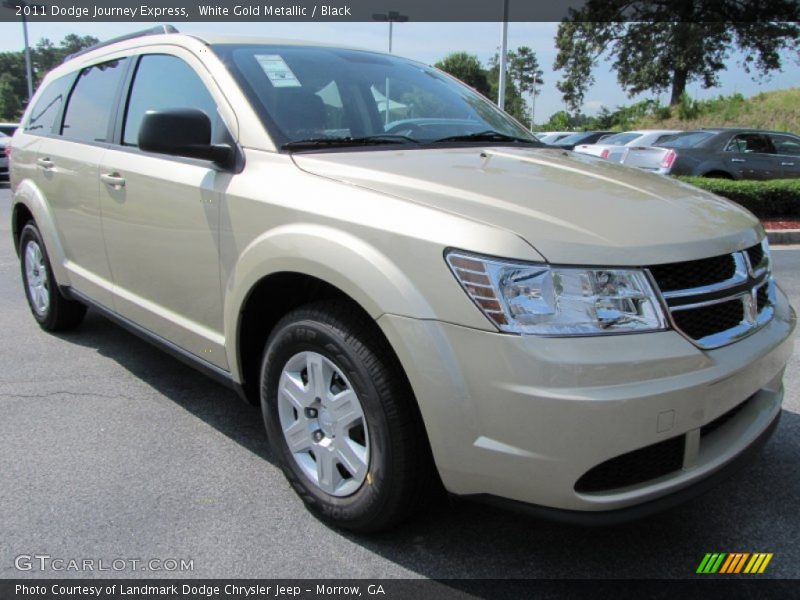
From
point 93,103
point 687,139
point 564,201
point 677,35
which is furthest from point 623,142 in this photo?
point 677,35

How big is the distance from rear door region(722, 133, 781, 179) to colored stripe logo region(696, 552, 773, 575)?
A: 1198 centimetres

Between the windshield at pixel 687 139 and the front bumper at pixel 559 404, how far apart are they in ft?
38.9

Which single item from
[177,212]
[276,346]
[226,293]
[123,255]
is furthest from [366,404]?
[123,255]

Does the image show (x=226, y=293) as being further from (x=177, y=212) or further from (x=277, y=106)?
(x=277, y=106)

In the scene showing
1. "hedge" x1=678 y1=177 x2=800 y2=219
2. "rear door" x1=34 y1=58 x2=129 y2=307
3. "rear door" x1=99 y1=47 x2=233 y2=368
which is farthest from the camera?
"hedge" x1=678 y1=177 x2=800 y2=219

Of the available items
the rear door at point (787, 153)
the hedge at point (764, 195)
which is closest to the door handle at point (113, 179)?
the hedge at point (764, 195)

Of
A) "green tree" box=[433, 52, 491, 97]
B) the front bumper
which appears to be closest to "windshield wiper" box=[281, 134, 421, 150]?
the front bumper

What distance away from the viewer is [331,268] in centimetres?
220

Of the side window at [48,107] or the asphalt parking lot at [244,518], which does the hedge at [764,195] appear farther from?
the side window at [48,107]

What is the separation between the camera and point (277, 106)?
9.20 feet

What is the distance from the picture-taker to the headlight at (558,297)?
1882mm

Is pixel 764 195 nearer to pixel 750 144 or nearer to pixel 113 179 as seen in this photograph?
pixel 750 144

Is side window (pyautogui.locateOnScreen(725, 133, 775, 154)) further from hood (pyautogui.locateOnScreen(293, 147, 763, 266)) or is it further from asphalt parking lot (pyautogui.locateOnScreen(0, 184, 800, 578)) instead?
hood (pyautogui.locateOnScreen(293, 147, 763, 266))

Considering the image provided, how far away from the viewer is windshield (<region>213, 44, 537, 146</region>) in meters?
2.83
